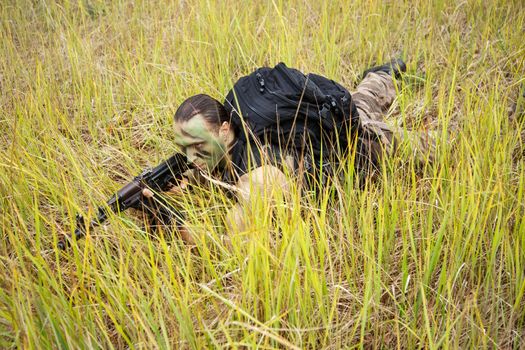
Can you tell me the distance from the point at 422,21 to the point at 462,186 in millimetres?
2139

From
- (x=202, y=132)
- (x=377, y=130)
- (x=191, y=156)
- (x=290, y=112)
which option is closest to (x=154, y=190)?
(x=191, y=156)

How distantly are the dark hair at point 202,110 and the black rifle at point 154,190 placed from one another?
196 millimetres

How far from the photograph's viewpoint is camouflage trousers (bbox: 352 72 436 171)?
246 cm

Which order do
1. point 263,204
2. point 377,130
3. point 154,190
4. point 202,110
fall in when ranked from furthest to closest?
point 377,130 → point 202,110 → point 154,190 → point 263,204

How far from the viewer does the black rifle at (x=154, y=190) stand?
7.16 ft

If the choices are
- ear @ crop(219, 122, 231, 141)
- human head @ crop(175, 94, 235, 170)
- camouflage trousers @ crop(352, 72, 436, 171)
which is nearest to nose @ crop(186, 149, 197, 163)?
human head @ crop(175, 94, 235, 170)

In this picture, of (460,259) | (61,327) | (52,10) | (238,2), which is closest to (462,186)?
(460,259)

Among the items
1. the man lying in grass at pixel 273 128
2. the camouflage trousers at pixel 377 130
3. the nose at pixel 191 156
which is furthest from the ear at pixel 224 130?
the camouflage trousers at pixel 377 130

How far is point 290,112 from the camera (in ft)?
7.86

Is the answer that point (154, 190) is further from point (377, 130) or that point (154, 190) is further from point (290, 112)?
point (377, 130)

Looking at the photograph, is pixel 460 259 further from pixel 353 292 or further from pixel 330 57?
pixel 330 57

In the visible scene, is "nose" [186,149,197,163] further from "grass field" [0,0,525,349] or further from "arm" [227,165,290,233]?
"arm" [227,165,290,233]

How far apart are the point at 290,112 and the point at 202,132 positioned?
438 millimetres

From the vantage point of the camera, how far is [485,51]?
10.5ft
